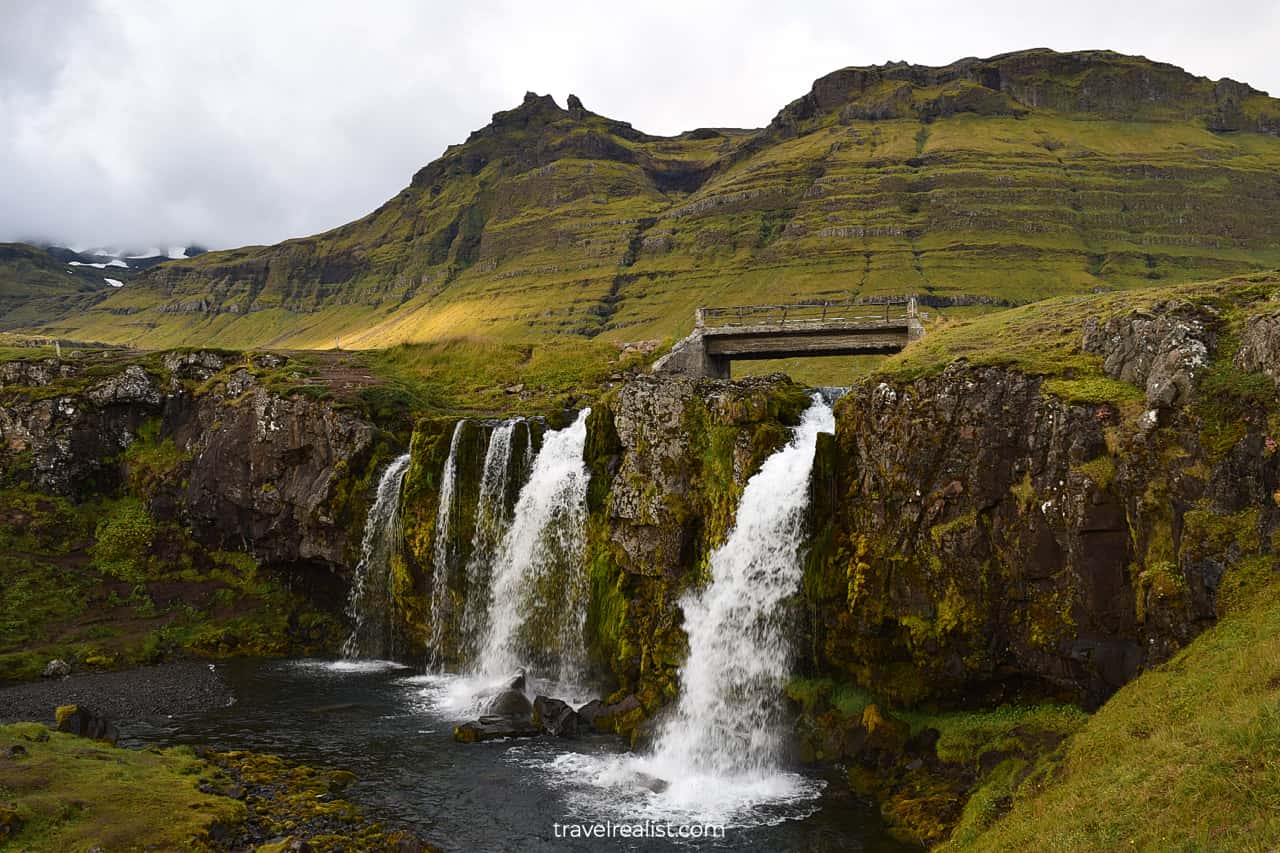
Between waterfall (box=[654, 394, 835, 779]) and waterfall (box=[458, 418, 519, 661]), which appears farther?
waterfall (box=[458, 418, 519, 661])

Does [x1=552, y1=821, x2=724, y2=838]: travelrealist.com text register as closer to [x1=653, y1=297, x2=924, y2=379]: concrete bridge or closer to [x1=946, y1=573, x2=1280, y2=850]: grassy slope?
[x1=946, y1=573, x2=1280, y2=850]: grassy slope

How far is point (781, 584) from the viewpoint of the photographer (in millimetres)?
28828

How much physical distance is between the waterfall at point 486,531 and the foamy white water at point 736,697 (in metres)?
12.9

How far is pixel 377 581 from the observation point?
44.6 meters

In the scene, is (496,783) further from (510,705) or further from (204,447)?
(204,447)

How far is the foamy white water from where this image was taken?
24.2 meters

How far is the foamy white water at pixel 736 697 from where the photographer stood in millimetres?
24172

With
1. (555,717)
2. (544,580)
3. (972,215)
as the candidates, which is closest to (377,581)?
(544,580)

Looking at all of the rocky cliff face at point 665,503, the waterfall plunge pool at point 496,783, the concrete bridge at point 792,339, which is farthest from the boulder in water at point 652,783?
the concrete bridge at point 792,339

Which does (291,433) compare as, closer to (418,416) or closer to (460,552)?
(418,416)

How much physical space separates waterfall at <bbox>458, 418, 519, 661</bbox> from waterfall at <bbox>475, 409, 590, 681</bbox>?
1.69ft

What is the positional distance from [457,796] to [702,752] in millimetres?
8679

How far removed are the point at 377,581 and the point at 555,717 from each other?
19003mm

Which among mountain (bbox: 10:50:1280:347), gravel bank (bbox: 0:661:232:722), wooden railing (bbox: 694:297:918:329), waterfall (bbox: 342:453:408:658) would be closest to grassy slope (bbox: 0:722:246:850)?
gravel bank (bbox: 0:661:232:722)
